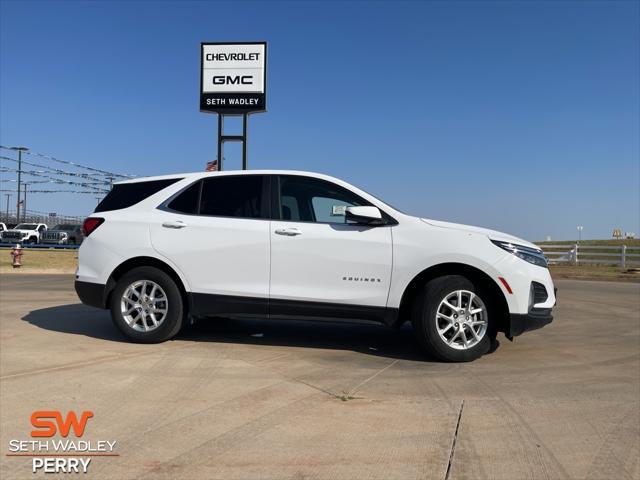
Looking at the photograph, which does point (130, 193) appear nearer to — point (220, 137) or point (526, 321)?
point (526, 321)

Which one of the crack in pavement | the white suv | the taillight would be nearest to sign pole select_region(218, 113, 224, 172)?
the taillight

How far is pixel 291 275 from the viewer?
17.8ft

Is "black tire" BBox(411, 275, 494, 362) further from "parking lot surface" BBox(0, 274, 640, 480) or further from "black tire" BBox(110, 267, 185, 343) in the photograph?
"black tire" BBox(110, 267, 185, 343)

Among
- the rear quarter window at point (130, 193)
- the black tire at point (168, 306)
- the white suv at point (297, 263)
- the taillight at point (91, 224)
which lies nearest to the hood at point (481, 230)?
the white suv at point (297, 263)

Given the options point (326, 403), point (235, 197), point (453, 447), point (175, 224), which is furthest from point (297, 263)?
point (453, 447)

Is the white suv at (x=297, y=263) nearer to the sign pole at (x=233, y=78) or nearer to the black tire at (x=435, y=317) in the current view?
the black tire at (x=435, y=317)

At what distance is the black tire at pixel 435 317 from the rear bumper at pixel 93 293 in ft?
11.1

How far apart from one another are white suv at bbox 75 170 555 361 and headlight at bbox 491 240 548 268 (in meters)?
0.01

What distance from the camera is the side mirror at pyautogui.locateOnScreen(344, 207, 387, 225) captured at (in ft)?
16.9

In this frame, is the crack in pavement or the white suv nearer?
the crack in pavement

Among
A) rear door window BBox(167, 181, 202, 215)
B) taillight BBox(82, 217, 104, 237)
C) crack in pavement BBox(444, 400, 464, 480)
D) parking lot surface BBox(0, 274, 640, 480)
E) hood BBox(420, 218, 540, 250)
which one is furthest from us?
taillight BBox(82, 217, 104, 237)

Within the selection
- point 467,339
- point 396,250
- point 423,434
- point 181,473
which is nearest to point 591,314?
point 467,339

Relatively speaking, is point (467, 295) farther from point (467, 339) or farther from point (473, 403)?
point (473, 403)

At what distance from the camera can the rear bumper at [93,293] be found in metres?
5.81
